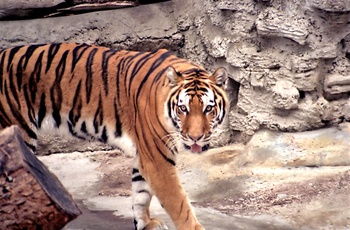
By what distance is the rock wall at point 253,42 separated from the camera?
6.33 meters

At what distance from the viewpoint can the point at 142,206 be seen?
5172 millimetres

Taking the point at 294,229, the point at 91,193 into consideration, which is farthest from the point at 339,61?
the point at 91,193

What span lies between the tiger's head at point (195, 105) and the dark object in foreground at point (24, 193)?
5.04 feet

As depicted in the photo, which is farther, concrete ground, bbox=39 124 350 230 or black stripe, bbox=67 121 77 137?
concrete ground, bbox=39 124 350 230

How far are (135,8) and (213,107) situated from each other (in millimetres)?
2699

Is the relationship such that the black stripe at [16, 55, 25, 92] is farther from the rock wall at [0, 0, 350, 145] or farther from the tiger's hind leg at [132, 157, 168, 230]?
the rock wall at [0, 0, 350, 145]

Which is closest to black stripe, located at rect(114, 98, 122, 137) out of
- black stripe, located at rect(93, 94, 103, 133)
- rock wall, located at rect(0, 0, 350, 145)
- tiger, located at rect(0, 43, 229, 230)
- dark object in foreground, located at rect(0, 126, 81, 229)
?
tiger, located at rect(0, 43, 229, 230)

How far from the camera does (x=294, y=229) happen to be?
5109mm

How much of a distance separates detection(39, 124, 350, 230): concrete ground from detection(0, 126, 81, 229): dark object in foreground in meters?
2.01

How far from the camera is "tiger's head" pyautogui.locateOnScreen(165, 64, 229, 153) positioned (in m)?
4.47

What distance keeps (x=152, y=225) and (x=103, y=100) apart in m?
0.92

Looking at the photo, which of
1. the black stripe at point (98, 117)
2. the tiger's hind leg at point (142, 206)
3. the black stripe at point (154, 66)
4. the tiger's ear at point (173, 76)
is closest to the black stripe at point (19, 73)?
the black stripe at point (98, 117)

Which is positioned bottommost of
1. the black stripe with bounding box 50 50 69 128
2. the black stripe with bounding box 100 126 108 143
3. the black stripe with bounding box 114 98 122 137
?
the black stripe with bounding box 100 126 108 143

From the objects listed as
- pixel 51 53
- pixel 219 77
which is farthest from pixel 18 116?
pixel 219 77
